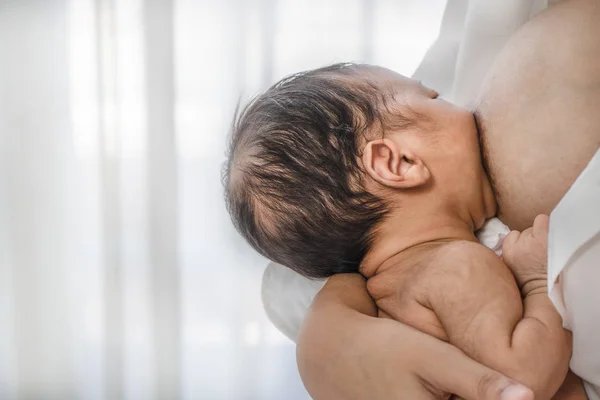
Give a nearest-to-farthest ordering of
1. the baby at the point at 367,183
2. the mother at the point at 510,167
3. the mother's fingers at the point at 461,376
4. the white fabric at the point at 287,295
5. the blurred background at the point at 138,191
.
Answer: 1. the mother's fingers at the point at 461,376
2. the mother at the point at 510,167
3. the baby at the point at 367,183
4. the white fabric at the point at 287,295
5. the blurred background at the point at 138,191

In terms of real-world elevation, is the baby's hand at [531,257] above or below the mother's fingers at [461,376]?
above

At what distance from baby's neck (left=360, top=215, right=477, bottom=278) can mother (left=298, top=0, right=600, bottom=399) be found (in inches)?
2.2

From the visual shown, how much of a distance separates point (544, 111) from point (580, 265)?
0.28 meters

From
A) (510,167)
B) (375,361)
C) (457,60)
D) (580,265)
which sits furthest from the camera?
(457,60)

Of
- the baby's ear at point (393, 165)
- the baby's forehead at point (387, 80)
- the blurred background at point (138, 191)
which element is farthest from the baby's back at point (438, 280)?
the blurred background at point (138, 191)

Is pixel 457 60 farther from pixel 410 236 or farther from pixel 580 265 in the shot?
pixel 580 265

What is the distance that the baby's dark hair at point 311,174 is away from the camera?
0.89 meters

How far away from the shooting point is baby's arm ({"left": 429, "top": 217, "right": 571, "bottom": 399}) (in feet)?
2.03

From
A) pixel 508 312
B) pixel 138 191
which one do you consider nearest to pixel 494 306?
pixel 508 312

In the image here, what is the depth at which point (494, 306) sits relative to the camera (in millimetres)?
662

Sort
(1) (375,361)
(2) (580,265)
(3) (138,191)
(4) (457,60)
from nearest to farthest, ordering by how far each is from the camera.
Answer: (2) (580,265) < (1) (375,361) < (4) (457,60) < (3) (138,191)

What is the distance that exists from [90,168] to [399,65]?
3.20 ft

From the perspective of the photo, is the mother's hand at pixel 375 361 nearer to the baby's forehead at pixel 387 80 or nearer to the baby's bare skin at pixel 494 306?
the baby's bare skin at pixel 494 306

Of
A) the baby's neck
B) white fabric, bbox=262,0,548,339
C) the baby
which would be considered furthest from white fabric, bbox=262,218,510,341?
the baby's neck
